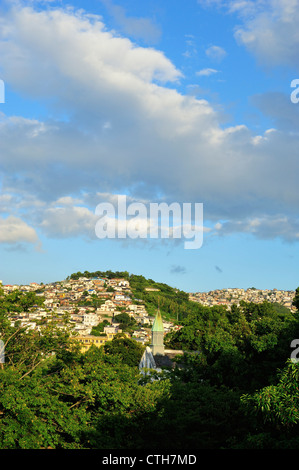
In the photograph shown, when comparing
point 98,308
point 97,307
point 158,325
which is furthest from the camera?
point 97,307

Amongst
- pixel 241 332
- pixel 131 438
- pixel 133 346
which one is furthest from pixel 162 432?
pixel 133 346

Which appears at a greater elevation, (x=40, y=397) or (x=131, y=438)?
(x=40, y=397)

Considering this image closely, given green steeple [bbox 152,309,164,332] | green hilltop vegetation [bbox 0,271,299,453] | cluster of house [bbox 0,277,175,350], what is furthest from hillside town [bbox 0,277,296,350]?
green hilltop vegetation [bbox 0,271,299,453]

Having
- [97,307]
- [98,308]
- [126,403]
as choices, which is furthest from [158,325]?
[97,307]

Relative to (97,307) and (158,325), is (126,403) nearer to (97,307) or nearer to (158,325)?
(158,325)

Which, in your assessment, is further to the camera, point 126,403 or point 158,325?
point 158,325

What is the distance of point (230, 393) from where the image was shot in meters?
19.1

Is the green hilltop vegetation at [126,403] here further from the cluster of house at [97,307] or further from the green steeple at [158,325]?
the cluster of house at [97,307]

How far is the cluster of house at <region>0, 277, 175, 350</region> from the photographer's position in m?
97.1

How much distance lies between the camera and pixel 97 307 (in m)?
135
